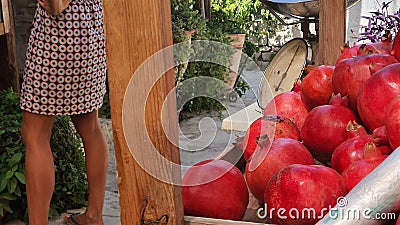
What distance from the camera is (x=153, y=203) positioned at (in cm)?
96

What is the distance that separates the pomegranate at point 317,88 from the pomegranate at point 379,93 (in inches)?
10.3

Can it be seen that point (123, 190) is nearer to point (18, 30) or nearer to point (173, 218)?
point (173, 218)

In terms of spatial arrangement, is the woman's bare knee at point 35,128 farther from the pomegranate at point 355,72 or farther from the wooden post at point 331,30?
the pomegranate at point 355,72

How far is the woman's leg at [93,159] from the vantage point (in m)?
2.98

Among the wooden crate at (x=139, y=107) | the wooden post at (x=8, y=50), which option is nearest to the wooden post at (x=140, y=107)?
the wooden crate at (x=139, y=107)

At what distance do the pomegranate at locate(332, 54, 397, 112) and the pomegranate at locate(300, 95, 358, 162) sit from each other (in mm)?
24

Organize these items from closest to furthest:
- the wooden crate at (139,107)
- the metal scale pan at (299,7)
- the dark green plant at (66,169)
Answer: the wooden crate at (139,107) → the dark green plant at (66,169) → the metal scale pan at (299,7)

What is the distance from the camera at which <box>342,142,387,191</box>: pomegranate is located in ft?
3.14

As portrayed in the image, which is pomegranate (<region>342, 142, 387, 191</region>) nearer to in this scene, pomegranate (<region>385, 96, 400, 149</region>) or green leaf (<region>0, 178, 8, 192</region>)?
pomegranate (<region>385, 96, 400, 149</region>)

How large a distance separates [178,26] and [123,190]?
16.1 feet

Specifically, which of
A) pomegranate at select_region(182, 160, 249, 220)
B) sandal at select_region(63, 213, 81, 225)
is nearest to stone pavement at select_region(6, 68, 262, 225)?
sandal at select_region(63, 213, 81, 225)

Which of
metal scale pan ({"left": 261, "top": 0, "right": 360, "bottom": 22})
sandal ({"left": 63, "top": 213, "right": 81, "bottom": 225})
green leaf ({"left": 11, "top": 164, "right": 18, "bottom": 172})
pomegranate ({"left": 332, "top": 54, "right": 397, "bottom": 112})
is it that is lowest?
sandal ({"left": 63, "top": 213, "right": 81, "bottom": 225})

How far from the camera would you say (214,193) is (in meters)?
1.07

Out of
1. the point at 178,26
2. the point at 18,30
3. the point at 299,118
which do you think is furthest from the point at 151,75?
the point at 178,26
